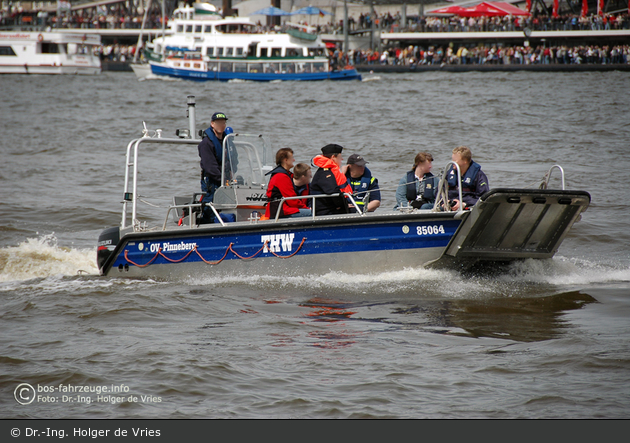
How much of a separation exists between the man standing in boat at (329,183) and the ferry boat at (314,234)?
7.7 inches

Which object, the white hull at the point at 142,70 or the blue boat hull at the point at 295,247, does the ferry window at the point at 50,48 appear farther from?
the blue boat hull at the point at 295,247

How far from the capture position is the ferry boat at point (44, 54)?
56781mm

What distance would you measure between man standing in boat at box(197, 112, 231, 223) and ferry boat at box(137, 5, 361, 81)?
1597 inches

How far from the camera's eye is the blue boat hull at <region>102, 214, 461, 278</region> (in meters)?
8.16

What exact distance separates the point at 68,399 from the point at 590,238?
29.9 feet

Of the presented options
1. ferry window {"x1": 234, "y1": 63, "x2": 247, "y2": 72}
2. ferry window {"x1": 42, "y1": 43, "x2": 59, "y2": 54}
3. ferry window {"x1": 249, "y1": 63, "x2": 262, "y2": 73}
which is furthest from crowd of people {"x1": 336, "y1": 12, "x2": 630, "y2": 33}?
ferry window {"x1": 42, "y1": 43, "x2": 59, "y2": 54}

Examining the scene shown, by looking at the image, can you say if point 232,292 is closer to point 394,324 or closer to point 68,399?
point 394,324

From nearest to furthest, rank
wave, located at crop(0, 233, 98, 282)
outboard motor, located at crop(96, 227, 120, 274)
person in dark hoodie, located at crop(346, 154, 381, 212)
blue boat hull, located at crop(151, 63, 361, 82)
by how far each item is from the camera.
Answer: person in dark hoodie, located at crop(346, 154, 381, 212), outboard motor, located at crop(96, 227, 120, 274), wave, located at crop(0, 233, 98, 282), blue boat hull, located at crop(151, 63, 361, 82)

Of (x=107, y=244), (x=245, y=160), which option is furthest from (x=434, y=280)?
(x=107, y=244)

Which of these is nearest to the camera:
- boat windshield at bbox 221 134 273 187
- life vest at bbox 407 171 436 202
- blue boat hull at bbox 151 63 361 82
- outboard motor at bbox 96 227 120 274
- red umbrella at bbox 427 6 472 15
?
life vest at bbox 407 171 436 202

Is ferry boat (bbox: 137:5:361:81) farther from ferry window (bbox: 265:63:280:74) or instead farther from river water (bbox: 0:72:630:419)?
river water (bbox: 0:72:630:419)

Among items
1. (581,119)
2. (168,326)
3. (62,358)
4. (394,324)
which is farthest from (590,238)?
(581,119)

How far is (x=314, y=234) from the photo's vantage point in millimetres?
8422

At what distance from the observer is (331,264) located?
848 centimetres
